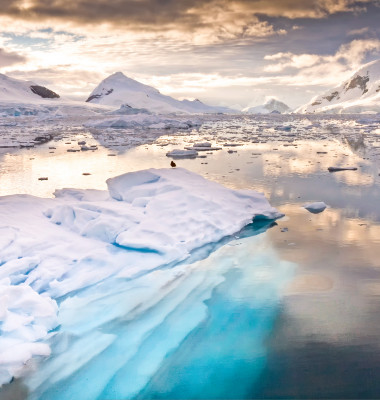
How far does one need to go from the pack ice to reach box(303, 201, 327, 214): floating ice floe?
38.2 inches

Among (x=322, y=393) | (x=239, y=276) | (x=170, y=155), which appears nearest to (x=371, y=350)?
(x=322, y=393)

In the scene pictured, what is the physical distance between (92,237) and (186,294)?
210cm

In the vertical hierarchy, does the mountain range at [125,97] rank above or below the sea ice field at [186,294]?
above

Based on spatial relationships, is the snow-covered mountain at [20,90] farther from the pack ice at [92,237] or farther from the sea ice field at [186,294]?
the sea ice field at [186,294]

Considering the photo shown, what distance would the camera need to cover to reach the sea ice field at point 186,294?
388 centimetres

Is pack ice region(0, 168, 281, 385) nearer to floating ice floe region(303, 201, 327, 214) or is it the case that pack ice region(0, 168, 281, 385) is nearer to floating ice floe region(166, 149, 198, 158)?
floating ice floe region(303, 201, 327, 214)

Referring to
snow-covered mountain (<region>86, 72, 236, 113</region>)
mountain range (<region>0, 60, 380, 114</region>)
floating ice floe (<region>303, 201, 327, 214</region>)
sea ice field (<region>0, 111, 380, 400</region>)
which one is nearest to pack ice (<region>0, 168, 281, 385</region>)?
sea ice field (<region>0, 111, 380, 400</region>)

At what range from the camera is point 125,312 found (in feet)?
16.3

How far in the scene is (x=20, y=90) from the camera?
128 metres

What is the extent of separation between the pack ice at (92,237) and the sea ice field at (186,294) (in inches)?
0.9

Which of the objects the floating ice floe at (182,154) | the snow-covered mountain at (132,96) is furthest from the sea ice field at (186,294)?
the snow-covered mountain at (132,96)

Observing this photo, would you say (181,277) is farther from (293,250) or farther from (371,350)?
(371,350)

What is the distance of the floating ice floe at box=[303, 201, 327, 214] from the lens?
909 cm

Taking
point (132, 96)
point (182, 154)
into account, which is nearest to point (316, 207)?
point (182, 154)
